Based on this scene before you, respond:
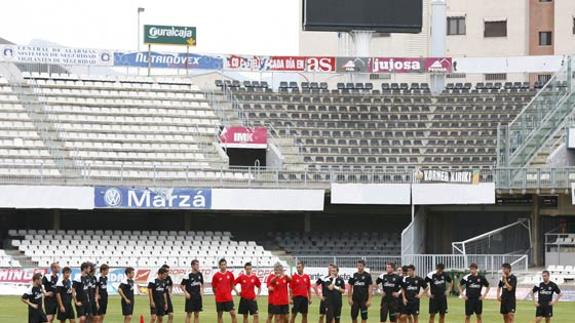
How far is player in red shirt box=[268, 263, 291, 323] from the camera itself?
111 ft

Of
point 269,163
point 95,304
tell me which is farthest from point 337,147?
point 95,304

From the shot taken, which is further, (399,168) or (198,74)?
(198,74)

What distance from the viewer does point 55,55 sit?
212 feet

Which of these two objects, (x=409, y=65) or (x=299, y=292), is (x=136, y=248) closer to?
(x=409, y=65)

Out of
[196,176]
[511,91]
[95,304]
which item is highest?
[511,91]

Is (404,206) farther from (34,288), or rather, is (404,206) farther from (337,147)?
(34,288)

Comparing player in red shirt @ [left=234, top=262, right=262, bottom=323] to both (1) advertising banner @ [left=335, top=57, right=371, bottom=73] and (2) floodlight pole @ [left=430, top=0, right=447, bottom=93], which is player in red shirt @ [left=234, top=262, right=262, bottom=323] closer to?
(1) advertising banner @ [left=335, top=57, right=371, bottom=73]

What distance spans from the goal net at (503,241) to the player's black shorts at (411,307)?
78.8 ft

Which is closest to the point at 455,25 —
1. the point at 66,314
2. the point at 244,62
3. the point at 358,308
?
the point at 244,62

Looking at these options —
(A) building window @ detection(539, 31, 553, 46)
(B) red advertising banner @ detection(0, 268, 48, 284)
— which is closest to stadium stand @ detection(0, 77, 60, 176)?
(B) red advertising banner @ detection(0, 268, 48, 284)

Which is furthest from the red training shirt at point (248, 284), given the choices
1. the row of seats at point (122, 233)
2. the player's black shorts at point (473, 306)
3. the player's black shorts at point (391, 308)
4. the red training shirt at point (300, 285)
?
the row of seats at point (122, 233)

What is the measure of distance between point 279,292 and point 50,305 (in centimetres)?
541

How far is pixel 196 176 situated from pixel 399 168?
8474 millimetres

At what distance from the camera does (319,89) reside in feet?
218
